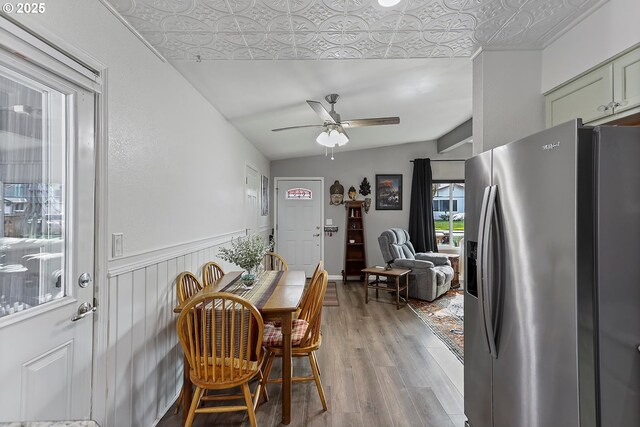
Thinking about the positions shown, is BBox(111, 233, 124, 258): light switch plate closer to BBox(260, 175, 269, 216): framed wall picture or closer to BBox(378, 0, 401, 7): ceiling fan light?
BBox(378, 0, 401, 7): ceiling fan light

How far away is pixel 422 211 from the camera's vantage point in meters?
6.27

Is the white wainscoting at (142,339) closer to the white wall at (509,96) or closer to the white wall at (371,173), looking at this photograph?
the white wall at (509,96)

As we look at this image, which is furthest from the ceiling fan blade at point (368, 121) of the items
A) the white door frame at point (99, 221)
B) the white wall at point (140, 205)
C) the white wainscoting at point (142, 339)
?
the white door frame at point (99, 221)

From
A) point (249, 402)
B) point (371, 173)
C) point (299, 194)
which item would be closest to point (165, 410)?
point (249, 402)

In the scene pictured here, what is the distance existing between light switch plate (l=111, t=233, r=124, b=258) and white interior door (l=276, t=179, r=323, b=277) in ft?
15.7

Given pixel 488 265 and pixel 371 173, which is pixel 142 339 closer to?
pixel 488 265

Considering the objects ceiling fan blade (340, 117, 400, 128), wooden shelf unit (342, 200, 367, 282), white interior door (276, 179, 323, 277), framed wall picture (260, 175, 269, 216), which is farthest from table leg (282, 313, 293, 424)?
white interior door (276, 179, 323, 277)

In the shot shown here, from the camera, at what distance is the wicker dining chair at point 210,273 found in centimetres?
272

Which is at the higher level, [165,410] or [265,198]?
[265,198]

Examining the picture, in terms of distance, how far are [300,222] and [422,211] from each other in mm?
2406

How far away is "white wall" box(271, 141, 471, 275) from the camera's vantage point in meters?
6.48

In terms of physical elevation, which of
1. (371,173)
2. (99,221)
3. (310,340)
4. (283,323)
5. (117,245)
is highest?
(371,173)

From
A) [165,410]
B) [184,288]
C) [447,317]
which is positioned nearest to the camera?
[165,410]

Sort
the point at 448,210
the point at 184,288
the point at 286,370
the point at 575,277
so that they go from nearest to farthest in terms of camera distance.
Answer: the point at 575,277 < the point at 286,370 < the point at 184,288 < the point at 448,210
